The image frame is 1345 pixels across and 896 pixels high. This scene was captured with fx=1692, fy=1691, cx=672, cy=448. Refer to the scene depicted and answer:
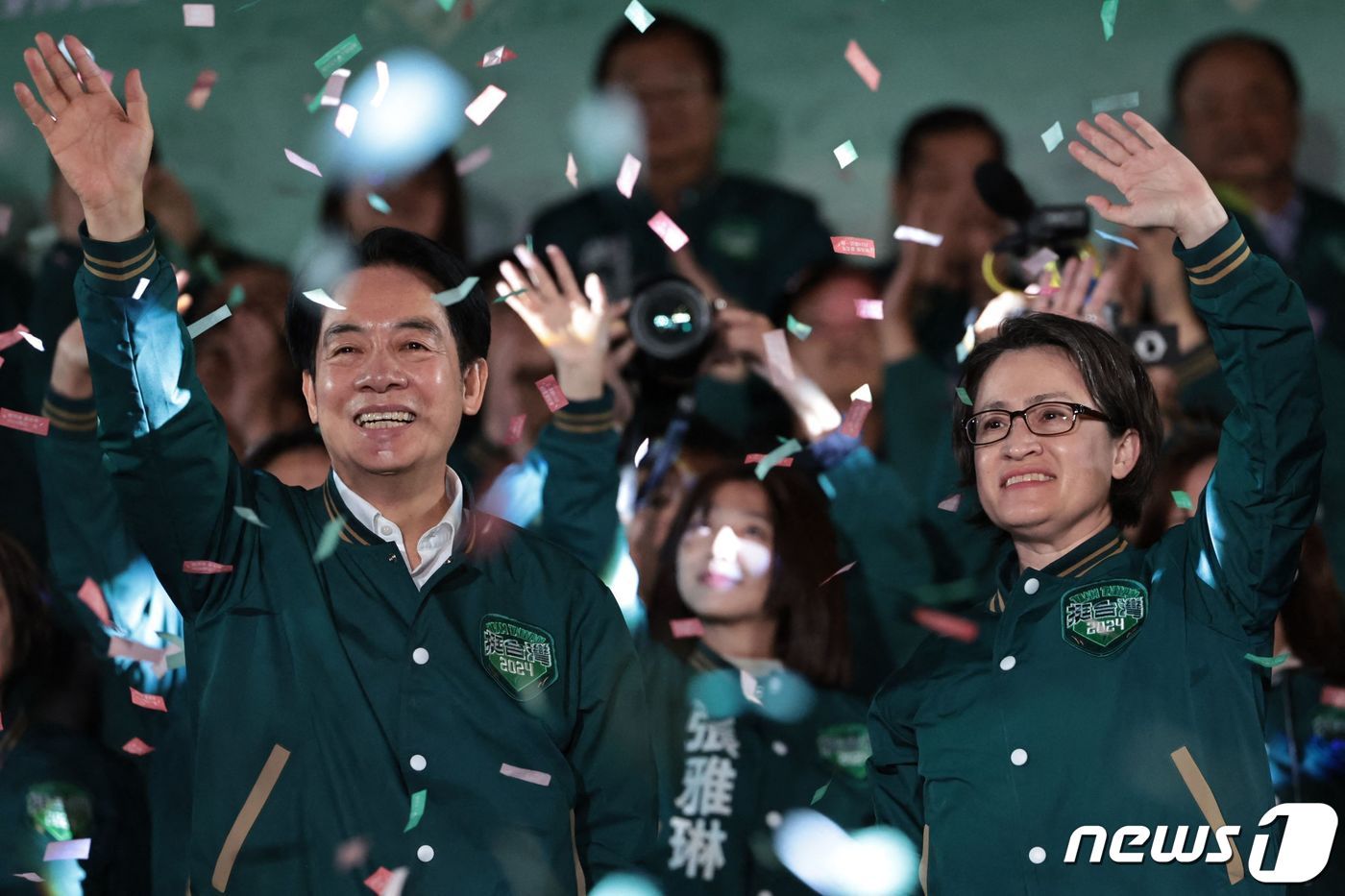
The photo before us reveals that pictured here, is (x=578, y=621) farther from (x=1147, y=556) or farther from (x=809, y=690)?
(x=809, y=690)

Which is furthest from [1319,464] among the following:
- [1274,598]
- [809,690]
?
[809,690]

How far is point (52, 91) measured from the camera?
7.01ft

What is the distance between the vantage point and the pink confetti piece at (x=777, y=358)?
3.61 m

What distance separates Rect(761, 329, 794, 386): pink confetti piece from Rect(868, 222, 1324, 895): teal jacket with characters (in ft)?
4.40

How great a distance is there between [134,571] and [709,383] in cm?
148

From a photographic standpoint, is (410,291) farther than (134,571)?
No

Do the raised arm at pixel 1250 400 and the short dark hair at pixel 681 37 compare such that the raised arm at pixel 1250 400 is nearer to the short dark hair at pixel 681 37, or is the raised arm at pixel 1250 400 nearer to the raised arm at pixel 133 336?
the raised arm at pixel 133 336

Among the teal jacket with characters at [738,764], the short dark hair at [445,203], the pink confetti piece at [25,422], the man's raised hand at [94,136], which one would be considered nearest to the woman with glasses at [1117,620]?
the teal jacket with characters at [738,764]

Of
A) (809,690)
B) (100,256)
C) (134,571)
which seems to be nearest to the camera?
(100,256)

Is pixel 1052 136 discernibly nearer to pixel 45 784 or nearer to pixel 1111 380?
pixel 1111 380

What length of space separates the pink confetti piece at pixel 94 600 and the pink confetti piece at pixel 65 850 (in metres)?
0.40

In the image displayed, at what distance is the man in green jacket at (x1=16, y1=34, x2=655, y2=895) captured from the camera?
209 cm

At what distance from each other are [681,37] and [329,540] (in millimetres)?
2570

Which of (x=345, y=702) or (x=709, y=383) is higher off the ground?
(x=709, y=383)
